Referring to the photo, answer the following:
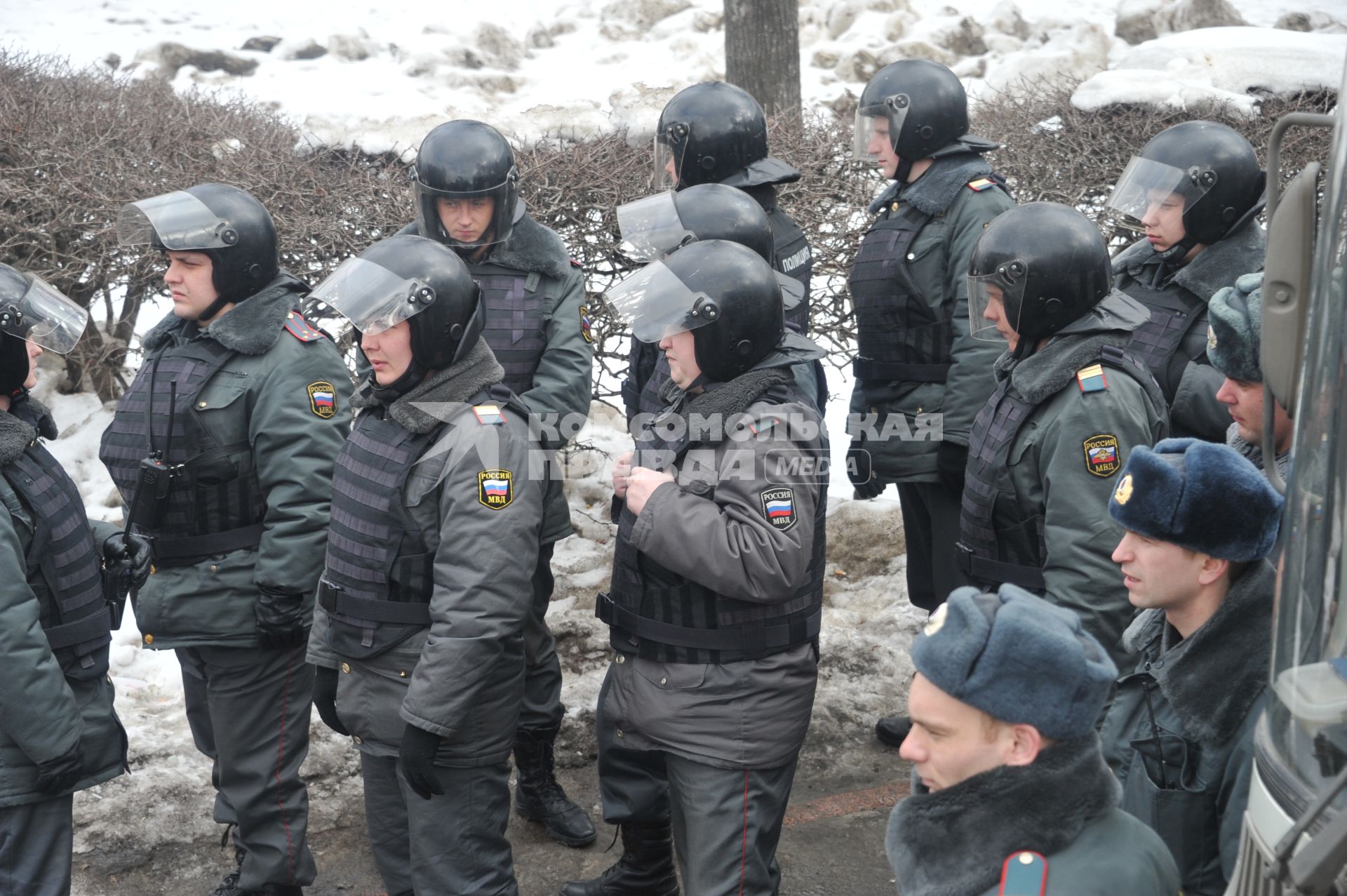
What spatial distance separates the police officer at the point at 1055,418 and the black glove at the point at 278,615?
6.52 feet

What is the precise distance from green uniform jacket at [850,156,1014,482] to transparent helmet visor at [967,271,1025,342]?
0.70 metres

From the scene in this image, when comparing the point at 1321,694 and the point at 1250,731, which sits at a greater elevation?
the point at 1321,694

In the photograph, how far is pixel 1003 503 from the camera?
360 centimetres

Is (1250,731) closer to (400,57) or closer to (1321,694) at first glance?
(1321,694)

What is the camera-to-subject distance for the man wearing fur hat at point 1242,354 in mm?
3254

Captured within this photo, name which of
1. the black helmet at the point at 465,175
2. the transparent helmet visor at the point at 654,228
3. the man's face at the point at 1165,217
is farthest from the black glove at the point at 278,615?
the man's face at the point at 1165,217

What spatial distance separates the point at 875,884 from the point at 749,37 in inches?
251

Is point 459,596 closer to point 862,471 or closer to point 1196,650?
point 1196,650

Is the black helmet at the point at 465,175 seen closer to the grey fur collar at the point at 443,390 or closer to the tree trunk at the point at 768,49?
the grey fur collar at the point at 443,390

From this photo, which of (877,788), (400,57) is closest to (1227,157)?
(877,788)

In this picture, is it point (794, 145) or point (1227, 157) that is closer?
point (1227, 157)

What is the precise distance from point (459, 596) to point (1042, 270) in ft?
5.93

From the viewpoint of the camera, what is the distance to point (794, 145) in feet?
23.6

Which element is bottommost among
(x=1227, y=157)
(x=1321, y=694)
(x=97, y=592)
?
(x=97, y=592)
